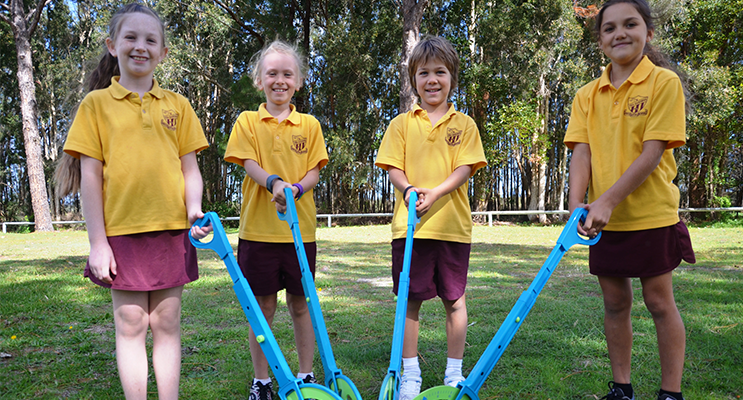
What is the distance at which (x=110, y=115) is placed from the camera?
161 cm

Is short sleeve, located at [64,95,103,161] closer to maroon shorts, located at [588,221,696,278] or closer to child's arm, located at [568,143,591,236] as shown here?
child's arm, located at [568,143,591,236]

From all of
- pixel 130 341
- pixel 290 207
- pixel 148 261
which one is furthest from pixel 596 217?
pixel 130 341

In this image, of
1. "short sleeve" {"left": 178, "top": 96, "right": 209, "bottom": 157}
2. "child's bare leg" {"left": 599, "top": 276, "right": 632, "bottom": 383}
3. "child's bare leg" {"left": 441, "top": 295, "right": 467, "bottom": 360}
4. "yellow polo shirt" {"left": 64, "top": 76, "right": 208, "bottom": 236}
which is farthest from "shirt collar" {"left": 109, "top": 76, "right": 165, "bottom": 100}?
"child's bare leg" {"left": 599, "top": 276, "right": 632, "bottom": 383}

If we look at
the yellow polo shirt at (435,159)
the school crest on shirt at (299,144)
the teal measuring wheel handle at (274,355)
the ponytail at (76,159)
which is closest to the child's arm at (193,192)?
the teal measuring wheel handle at (274,355)

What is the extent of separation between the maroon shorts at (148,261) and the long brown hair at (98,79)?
297mm

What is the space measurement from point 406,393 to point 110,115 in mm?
1522

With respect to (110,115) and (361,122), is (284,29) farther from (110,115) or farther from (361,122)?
(110,115)

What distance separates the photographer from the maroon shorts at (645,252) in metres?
1.73

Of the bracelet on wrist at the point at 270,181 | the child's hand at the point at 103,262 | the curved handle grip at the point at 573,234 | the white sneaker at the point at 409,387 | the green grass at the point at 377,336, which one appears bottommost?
the green grass at the point at 377,336

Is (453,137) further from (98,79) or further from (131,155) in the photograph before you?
(98,79)

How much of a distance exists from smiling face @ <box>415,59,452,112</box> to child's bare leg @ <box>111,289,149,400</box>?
56.3 inches

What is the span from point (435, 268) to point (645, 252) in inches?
31.9

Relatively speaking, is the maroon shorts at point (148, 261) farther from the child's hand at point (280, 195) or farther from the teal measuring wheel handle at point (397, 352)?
the teal measuring wheel handle at point (397, 352)

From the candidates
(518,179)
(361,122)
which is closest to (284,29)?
(361,122)
